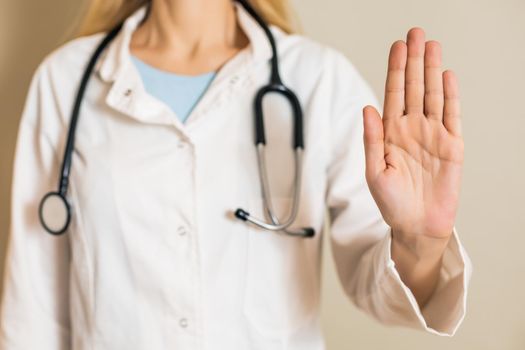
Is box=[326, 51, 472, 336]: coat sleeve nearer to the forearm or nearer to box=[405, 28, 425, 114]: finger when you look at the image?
the forearm

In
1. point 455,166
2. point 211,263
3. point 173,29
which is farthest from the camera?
point 173,29

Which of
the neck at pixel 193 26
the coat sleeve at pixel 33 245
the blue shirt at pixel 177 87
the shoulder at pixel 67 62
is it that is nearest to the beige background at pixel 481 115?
the neck at pixel 193 26

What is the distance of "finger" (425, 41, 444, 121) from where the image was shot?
0.83m

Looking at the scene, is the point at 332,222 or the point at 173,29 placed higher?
the point at 173,29

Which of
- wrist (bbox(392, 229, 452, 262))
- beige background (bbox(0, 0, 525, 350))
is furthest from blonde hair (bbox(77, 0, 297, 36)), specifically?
wrist (bbox(392, 229, 452, 262))

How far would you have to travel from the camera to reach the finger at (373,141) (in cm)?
82

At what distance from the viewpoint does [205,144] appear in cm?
104

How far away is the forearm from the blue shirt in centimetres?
39

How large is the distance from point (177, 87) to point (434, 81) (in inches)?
17.2

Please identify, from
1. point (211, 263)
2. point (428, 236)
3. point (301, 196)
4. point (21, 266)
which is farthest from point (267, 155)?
point (21, 266)

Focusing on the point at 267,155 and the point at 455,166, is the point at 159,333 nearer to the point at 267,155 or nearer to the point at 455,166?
the point at 267,155

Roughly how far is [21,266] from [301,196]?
474 millimetres

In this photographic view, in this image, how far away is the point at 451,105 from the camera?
83cm

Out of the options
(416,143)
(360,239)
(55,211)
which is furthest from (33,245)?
(416,143)
